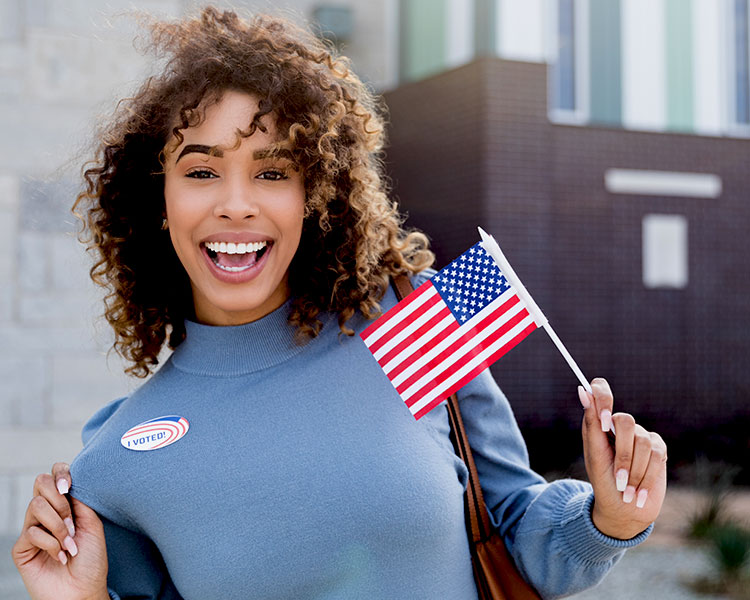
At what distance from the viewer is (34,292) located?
5441 millimetres

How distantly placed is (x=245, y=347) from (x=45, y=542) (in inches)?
22.1

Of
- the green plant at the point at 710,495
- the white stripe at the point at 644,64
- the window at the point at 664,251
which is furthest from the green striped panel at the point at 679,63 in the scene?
the green plant at the point at 710,495

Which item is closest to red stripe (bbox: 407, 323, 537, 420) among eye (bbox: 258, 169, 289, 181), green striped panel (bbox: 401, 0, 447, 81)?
eye (bbox: 258, 169, 289, 181)

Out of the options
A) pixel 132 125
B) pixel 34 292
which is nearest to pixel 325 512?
pixel 132 125

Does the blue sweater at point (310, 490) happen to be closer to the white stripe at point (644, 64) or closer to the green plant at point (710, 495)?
the green plant at point (710, 495)

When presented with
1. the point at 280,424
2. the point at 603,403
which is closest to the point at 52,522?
the point at 280,424

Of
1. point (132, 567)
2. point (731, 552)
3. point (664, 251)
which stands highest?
point (132, 567)

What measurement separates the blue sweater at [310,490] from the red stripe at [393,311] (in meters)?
0.07

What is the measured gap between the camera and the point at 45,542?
183 centimetres

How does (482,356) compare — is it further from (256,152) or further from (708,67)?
(708,67)

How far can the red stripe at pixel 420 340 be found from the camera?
6.38ft

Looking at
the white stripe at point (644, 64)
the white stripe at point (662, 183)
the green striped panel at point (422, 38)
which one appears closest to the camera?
the white stripe at point (662, 183)

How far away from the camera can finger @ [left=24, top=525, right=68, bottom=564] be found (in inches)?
72.1

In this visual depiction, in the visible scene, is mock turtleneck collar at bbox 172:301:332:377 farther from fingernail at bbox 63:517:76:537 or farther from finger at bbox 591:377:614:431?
finger at bbox 591:377:614:431
